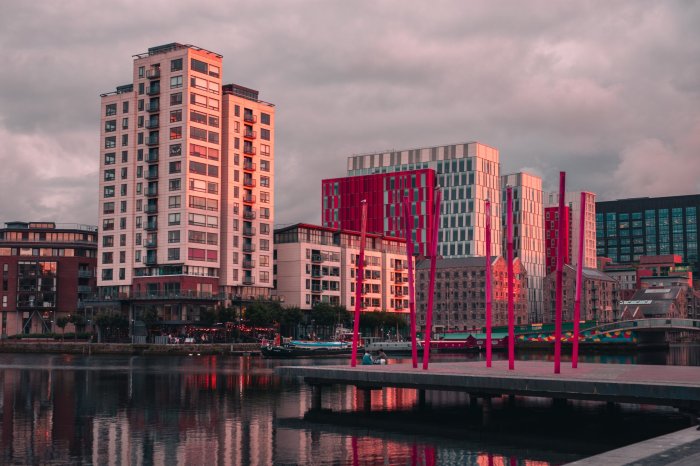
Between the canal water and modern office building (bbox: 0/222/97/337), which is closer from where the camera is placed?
the canal water

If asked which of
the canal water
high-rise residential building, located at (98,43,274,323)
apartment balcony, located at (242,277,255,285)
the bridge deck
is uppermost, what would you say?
high-rise residential building, located at (98,43,274,323)

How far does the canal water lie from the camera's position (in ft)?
130

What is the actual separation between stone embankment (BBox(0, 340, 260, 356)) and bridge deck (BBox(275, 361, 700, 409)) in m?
92.2

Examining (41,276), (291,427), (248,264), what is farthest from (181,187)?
(291,427)

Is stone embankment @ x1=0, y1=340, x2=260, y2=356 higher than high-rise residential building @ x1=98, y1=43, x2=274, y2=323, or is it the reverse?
high-rise residential building @ x1=98, y1=43, x2=274, y2=323

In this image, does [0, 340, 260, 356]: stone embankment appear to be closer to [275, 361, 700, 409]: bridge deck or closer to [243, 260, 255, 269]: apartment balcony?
[243, 260, 255, 269]: apartment balcony

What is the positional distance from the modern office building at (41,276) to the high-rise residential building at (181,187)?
71.7 feet

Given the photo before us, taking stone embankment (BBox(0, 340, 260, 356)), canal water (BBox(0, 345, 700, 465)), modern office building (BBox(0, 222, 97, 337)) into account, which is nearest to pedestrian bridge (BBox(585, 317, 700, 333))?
stone embankment (BBox(0, 340, 260, 356))

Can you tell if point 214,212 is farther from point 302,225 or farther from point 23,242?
point 23,242

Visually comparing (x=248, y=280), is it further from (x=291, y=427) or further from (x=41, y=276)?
(x=291, y=427)

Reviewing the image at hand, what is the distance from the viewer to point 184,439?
1741 inches

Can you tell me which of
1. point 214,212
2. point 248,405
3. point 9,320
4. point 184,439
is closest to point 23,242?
point 9,320

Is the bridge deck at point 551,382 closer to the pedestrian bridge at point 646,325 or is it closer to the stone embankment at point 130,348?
the stone embankment at point 130,348

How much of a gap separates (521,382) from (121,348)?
117862 millimetres
